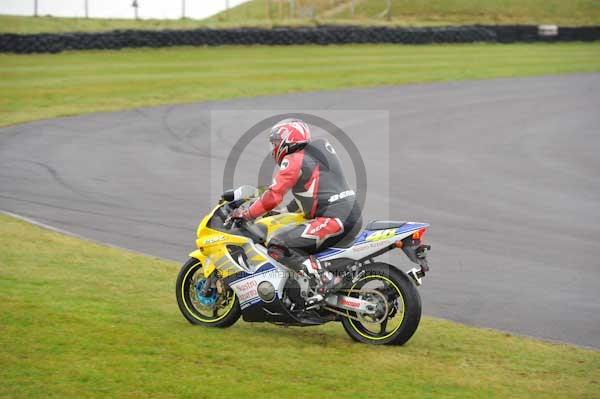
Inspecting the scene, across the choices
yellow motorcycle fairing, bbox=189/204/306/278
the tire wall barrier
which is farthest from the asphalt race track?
the tire wall barrier

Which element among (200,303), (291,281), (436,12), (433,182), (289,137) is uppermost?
(436,12)

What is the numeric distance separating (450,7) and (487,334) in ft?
163

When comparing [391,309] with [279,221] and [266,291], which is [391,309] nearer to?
[266,291]

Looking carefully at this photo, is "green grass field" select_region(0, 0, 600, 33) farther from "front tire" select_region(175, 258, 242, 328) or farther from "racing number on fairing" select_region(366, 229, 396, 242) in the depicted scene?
"racing number on fairing" select_region(366, 229, 396, 242)

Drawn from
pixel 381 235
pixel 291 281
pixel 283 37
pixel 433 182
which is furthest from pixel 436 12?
pixel 381 235

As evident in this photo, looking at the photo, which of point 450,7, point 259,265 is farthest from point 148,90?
point 450,7

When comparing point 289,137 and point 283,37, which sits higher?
point 283,37

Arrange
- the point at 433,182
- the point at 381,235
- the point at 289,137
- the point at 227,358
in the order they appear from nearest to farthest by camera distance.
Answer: the point at 227,358 → the point at 381,235 → the point at 289,137 → the point at 433,182

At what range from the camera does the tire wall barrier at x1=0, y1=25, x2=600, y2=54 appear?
1363 inches

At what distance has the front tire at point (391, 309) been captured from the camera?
7738 millimetres

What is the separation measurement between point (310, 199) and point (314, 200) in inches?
1.6

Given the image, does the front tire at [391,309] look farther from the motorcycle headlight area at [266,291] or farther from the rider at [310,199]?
the motorcycle headlight area at [266,291]

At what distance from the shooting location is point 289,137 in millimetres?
8180

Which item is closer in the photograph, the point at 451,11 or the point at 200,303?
the point at 200,303
